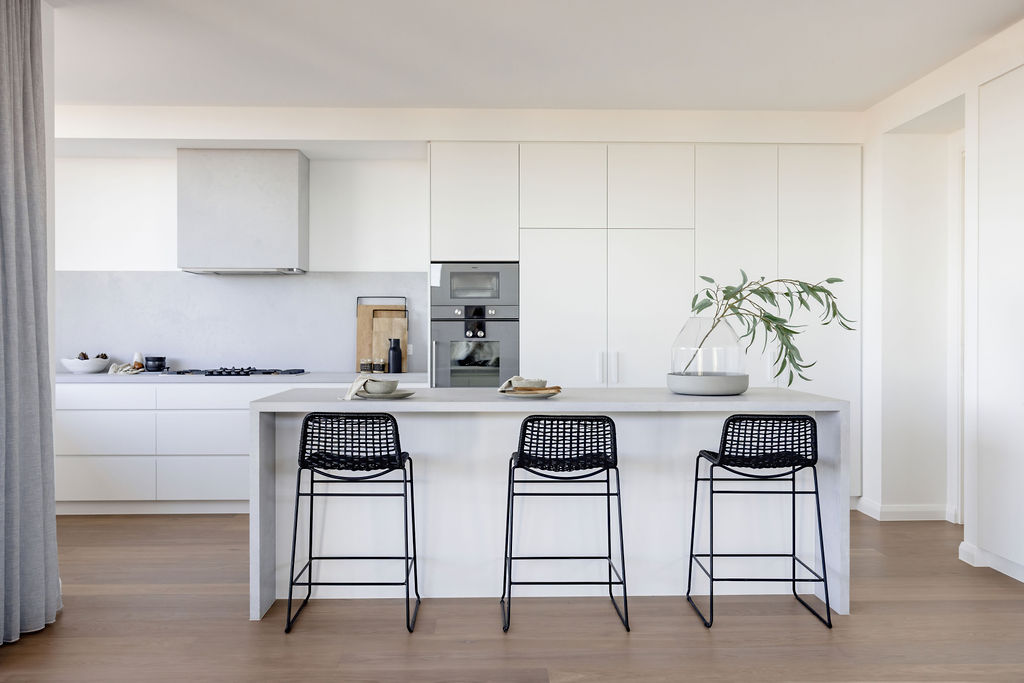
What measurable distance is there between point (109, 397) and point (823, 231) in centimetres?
519

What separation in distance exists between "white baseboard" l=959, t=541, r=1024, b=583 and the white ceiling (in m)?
2.73

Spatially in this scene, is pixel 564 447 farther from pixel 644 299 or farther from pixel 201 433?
pixel 201 433

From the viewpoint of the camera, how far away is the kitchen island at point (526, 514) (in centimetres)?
306

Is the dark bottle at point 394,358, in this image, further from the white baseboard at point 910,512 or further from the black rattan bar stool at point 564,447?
the white baseboard at point 910,512

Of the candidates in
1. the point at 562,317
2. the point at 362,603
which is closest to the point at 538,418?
the point at 362,603

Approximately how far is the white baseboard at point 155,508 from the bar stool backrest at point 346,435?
2.24 meters

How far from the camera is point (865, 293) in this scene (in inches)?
183

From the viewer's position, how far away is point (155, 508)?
15.1 feet

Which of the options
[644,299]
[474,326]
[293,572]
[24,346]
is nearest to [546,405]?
[293,572]

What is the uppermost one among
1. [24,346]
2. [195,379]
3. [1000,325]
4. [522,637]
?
[1000,325]

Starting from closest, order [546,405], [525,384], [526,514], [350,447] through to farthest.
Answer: [350,447] < [546,405] < [525,384] < [526,514]

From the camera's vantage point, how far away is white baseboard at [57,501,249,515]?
4.59 m

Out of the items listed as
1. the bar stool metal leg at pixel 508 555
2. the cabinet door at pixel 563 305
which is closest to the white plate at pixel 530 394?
the bar stool metal leg at pixel 508 555

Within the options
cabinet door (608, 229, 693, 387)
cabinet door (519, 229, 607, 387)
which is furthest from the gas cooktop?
cabinet door (608, 229, 693, 387)
